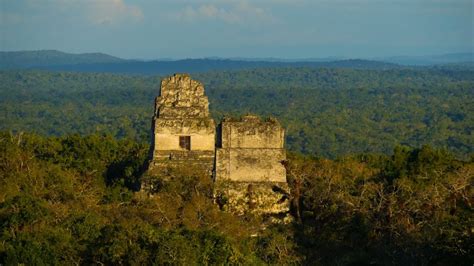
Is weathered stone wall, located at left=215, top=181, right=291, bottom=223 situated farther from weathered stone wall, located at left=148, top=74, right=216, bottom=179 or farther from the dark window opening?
the dark window opening

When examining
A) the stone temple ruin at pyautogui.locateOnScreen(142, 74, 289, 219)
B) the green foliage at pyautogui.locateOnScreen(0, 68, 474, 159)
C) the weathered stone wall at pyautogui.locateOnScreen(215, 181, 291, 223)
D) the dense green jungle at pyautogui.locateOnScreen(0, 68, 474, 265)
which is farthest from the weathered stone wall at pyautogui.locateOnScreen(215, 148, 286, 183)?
the green foliage at pyautogui.locateOnScreen(0, 68, 474, 159)

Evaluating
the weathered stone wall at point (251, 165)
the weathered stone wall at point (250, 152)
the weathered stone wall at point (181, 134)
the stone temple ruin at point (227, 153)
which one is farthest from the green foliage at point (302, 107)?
the weathered stone wall at point (251, 165)

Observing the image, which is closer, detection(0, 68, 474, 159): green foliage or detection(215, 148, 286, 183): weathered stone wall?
detection(215, 148, 286, 183): weathered stone wall

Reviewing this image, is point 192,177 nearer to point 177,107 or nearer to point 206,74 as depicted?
point 177,107

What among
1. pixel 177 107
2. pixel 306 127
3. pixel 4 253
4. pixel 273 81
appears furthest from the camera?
pixel 273 81

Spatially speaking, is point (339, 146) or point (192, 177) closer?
point (192, 177)

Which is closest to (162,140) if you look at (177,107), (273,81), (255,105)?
(177,107)

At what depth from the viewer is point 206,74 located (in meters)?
188

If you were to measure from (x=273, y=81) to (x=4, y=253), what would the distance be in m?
169

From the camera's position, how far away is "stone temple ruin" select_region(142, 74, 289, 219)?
21.7 meters

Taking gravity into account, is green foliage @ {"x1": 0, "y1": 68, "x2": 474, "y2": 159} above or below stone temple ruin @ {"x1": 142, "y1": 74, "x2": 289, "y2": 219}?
below

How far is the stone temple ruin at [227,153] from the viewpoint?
21692 millimetres

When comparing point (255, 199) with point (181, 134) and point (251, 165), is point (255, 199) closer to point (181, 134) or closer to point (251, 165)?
point (251, 165)

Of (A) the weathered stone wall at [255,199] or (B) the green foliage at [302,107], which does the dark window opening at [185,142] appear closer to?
(A) the weathered stone wall at [255,199]
